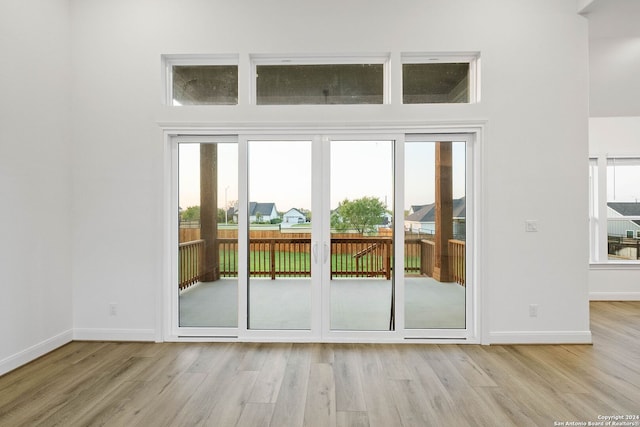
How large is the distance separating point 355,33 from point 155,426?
3721 mm

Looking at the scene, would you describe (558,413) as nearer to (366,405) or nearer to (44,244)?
(366,405)

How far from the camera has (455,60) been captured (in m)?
3.62

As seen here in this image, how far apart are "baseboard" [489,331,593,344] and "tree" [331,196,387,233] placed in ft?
5.43

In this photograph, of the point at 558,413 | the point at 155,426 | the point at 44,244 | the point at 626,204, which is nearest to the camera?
the point at 155,426

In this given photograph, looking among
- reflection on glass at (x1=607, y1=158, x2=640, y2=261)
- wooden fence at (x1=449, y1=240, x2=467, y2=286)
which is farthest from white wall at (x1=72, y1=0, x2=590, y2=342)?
reflection on glass at (x1=607, y1=158, x2=640, y2=261)

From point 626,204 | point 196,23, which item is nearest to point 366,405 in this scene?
point 196,23

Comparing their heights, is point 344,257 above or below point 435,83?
below

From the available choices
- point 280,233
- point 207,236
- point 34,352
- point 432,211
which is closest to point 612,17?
point 432,211

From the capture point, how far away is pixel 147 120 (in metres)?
3.57

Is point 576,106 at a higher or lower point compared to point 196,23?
lower

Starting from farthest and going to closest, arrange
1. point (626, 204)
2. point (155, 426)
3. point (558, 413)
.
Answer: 1. point (626, 204)
2. point (558, 413)
3. point (155, 426)

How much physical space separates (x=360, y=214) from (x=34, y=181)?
3.08m

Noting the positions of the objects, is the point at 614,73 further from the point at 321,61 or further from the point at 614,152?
the point at 321,61

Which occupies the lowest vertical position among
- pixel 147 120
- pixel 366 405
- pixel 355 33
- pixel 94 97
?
pixel 366 405
